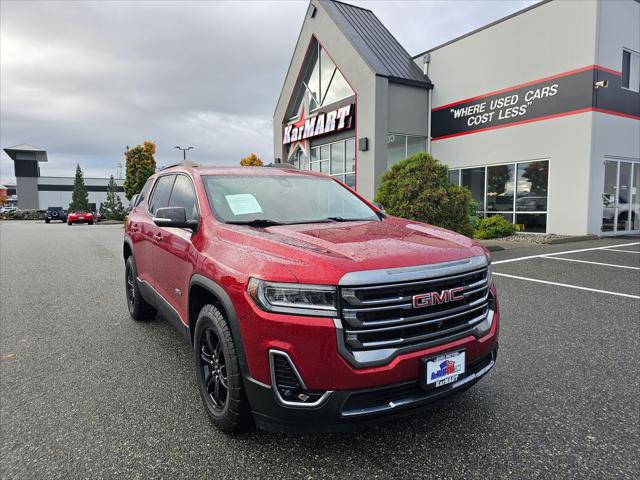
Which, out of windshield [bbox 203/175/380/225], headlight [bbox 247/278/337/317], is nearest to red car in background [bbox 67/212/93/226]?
windshield [bbox 203/175/380/225]

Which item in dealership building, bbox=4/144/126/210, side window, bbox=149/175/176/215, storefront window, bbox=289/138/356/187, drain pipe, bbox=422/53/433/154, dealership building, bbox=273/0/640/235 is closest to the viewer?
side window, bbox=149/175/176/215

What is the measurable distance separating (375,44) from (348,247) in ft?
57.6

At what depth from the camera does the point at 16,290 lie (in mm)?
6836

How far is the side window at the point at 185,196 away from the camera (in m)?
Result: 3.34

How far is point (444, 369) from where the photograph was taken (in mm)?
2227

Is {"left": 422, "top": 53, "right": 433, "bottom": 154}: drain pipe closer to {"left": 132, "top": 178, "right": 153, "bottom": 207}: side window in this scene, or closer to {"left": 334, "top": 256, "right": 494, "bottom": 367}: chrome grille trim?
{"left": 132, "top": 178, "right": 153, "bottom": 207}: side window

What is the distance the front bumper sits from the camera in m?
Result: 2.02

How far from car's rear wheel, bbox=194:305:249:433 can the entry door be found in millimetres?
13743

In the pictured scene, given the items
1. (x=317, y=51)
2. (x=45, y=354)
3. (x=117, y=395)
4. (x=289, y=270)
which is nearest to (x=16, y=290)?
(x=45, y=354)

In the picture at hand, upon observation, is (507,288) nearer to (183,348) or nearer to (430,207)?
(430,207)

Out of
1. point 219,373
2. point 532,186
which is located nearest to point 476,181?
point 532,186

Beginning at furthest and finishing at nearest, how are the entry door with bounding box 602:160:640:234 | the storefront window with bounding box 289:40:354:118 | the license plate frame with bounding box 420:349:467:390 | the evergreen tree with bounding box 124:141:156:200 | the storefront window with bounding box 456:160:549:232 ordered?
the evergreen tree with bounding box 124:141:156:200, the storefront window with bounding box 289:40:354:118, the storefront window with bounding box 456:160:549:232, the entry door with bounding box 602:160:640:234, the license plate frame with bounding box 420:349:467:390

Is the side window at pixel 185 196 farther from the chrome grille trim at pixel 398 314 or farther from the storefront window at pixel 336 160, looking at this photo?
the storefront window at pixel 336 160

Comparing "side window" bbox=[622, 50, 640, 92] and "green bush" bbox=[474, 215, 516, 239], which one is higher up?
"side window" bbox=[622, 50, 640, 92]
